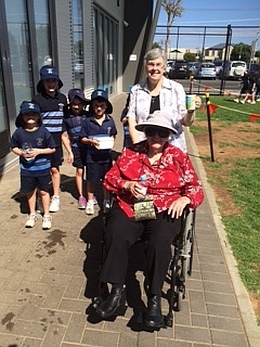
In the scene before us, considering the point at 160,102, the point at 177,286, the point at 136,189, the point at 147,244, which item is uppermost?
the point at 160,102

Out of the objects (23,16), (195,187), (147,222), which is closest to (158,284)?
(147,222)

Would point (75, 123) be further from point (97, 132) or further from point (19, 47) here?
point (19, 47)

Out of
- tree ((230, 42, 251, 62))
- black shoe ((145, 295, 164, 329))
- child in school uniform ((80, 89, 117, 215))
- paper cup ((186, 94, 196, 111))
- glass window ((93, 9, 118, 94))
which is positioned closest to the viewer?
black shoe ((145, 295, 164, 329))

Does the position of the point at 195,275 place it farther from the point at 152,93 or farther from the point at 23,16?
the point at 23,16

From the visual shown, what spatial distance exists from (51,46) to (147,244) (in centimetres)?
593

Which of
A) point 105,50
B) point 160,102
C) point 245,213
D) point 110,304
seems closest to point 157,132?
point 160,102

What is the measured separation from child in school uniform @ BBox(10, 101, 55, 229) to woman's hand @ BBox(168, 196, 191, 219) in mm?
1593

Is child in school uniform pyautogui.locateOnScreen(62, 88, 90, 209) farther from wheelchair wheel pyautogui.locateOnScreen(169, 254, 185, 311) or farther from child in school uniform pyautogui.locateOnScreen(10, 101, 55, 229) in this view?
wheelchair wheel pyautogui.locateOnScreen(169, 254, 185, 311)

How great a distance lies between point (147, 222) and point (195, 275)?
0.85 meters

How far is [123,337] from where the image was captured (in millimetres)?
2379

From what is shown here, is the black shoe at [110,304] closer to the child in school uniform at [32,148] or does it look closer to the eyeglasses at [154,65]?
the child in school uniform at [32,148]

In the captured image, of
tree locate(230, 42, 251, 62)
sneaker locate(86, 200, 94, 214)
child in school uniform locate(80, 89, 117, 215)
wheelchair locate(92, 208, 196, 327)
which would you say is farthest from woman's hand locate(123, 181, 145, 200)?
tree locate(230, 42, 251, 62)

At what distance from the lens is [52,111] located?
3928 millimetres

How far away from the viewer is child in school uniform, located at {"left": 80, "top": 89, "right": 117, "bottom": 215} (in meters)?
3.69
